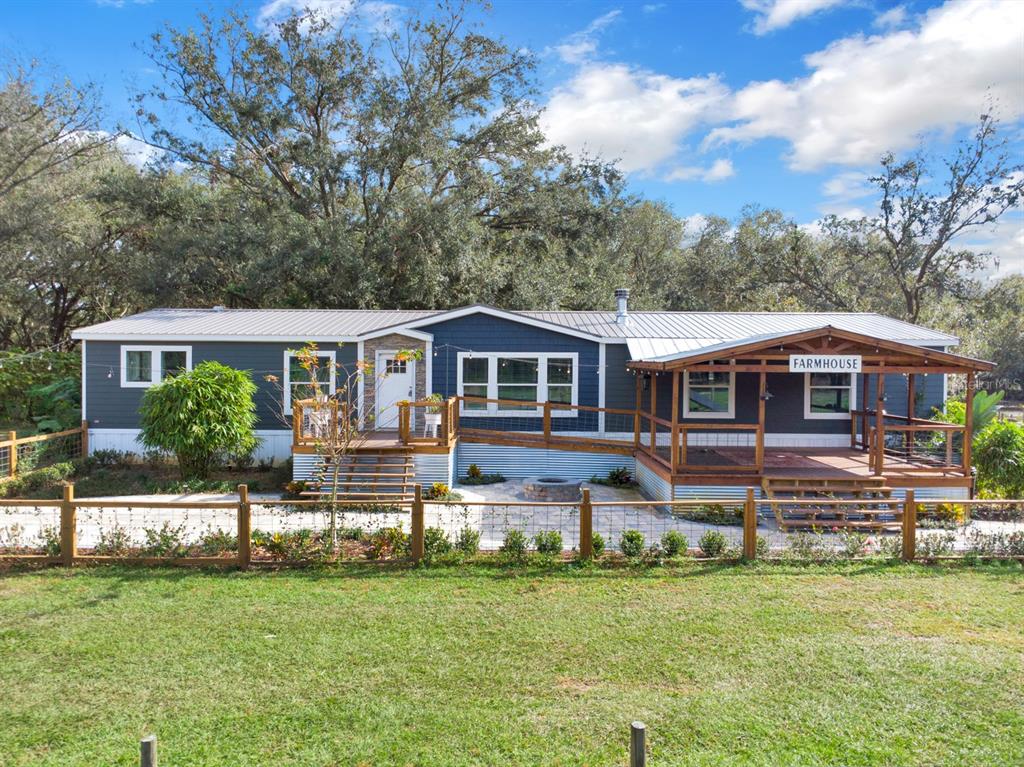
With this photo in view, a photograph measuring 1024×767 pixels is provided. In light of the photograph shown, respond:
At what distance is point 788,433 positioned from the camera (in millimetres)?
14719

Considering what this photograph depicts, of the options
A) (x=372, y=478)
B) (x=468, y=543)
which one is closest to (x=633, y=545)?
(x=468, y=543)

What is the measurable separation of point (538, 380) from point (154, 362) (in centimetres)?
891

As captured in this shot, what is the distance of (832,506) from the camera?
34.5 ft

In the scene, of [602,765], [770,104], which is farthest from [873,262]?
[602,765]

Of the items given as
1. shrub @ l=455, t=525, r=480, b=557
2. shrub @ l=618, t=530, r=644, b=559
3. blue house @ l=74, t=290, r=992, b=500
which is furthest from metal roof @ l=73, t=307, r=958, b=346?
shrub @ l=455, t=525, r=480, b=557

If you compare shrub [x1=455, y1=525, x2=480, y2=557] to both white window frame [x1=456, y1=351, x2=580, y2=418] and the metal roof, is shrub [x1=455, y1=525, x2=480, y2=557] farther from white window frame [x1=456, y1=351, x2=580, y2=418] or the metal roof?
white window frame [x1=456, y1=351, x2=580, y2=418]

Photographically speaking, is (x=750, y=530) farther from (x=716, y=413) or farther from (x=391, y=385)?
(x=391, y=385)

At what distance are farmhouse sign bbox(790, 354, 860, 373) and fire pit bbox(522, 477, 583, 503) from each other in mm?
4516

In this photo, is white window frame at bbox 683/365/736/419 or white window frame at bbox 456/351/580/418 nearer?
white window frame at bbox 683/365/736/419

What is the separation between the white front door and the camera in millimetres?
14734

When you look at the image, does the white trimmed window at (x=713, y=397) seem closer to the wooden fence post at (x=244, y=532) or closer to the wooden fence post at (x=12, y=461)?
the wooden fence post at (x=244, y=532)

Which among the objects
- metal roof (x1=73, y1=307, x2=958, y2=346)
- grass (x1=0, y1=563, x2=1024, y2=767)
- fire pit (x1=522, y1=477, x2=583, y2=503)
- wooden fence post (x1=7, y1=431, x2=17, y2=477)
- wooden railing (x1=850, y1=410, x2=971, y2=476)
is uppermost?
metal roof (x1=73, y1=307, x2=958, y2=346)

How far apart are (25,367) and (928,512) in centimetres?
2228

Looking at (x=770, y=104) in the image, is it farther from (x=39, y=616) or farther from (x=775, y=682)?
(x=39, y=616)
